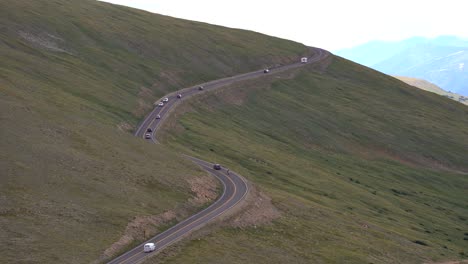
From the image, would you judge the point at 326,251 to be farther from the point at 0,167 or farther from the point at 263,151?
the point at 263,151

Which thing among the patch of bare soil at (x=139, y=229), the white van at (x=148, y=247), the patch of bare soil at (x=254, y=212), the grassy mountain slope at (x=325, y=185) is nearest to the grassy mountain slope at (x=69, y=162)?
the patch of bare soil at (x=139, y=229)

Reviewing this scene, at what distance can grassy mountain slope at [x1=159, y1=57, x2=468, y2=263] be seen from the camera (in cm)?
8600

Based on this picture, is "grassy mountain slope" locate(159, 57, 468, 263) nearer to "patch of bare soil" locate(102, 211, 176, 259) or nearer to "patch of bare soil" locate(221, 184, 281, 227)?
"patch of bare soil" locate(221, 184, 281, 227)

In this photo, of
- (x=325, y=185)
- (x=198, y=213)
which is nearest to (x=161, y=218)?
(x=198, y=213)

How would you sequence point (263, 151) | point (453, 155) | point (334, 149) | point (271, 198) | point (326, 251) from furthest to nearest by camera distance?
point (453, 155), point (334, 149), point (263, 151), point (271, 198), point (326, 251)

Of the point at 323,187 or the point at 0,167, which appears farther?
the point at 323,187

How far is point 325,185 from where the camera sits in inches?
5359

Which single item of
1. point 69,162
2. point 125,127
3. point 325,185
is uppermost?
point 125,127

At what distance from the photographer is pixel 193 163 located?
363 feet

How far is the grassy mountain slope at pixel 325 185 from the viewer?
8600 cm

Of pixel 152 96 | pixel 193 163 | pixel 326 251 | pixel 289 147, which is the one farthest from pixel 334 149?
pixel 326 251

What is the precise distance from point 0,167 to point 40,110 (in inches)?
1122

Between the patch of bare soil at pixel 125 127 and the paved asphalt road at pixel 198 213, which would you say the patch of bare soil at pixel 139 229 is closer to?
the paved asphalt road at pixel 198 213

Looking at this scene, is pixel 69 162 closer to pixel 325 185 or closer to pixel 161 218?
pixel 161 218
